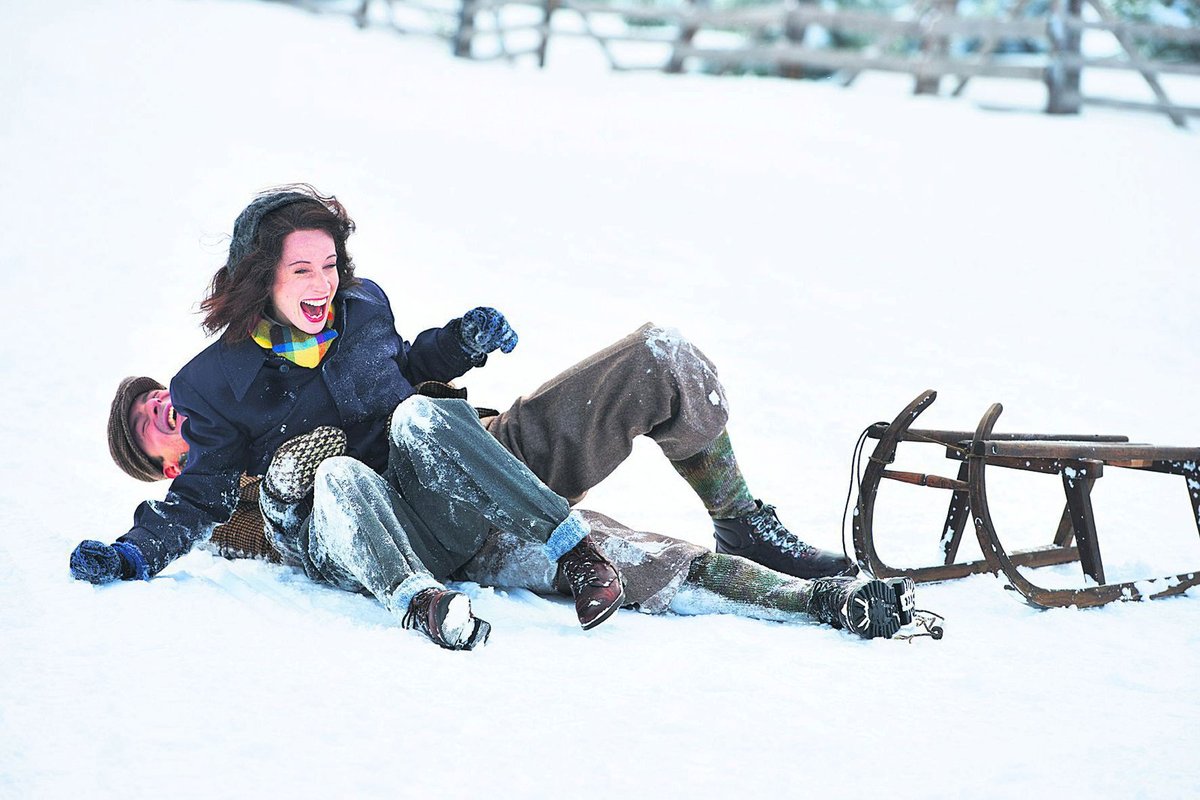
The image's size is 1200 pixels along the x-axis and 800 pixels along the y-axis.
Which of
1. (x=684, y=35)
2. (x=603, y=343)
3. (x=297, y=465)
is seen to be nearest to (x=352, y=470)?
(x=297, y=465)

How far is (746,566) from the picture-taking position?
2.50 m

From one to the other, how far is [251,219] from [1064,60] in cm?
847

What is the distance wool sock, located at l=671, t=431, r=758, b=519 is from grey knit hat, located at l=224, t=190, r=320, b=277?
39.9 inches

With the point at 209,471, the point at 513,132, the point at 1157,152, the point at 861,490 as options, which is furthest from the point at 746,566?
the point at 1157,152

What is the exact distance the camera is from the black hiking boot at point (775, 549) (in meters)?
2.66

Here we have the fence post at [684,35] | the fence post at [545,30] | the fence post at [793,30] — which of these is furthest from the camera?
the fence post at [545,30]

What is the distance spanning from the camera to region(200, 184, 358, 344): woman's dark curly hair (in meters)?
2.45

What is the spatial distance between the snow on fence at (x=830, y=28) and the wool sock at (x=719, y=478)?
7.62 metres

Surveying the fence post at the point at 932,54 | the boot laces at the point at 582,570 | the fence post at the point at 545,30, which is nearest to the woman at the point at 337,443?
the boot laces at the point at 582,570

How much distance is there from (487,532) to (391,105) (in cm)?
695

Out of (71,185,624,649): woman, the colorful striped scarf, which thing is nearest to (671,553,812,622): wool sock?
(71,185,624,649): woman

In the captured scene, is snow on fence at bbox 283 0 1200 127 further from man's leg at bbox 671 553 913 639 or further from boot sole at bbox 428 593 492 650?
boot sole at bbox 428 593 492 650

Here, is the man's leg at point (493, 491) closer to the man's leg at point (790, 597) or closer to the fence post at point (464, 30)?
the man's leg at point (790, 597)

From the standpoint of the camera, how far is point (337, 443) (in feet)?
8.05
